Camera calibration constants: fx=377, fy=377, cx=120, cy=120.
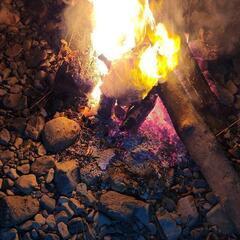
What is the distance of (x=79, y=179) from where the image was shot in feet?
14.4

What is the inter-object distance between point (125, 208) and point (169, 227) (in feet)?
1.73

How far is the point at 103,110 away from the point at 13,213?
5.26 ft

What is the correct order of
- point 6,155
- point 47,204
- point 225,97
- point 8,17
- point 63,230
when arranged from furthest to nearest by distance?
point 8,17, point 225,97, point 6,155, point 47,204, point 63,230

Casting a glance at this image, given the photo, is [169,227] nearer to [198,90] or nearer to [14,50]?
[198,90]

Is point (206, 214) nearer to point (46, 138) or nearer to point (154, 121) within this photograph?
point (154, 121)

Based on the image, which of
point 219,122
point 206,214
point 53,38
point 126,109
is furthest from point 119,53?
point 206,214

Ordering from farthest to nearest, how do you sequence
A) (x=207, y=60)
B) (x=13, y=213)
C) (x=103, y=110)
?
(x=207, y=60)
(x=103, y=110)
(x=13, y=213)

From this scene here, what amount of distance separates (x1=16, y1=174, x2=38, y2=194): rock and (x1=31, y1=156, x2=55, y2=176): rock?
93mm

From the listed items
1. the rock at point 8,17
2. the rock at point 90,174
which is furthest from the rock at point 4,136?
the rock at point 8,17

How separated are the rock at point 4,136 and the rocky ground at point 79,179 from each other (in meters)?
0.01

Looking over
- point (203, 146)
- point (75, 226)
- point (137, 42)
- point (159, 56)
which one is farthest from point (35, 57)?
point (203, 146)

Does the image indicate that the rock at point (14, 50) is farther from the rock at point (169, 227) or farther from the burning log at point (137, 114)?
the rock at point (169, 227)

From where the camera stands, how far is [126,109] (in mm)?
4801

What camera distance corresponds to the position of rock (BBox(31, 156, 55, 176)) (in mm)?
4383
